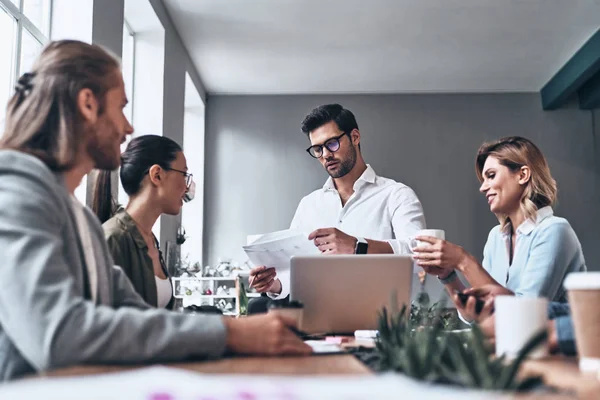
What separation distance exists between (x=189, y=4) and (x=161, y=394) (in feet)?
15.2

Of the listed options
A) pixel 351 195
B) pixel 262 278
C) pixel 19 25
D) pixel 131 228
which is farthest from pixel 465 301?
pixel 19 25

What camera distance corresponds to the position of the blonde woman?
6.94 feet

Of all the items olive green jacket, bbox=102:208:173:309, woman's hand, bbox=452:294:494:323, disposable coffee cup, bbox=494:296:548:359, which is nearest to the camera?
disposable coffee cup, bbox=494:296:548:359

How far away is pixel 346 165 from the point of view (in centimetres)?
315

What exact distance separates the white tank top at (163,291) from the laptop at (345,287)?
0.78 meters

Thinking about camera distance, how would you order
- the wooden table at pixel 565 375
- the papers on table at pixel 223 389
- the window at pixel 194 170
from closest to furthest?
1. the papers on table at pixel 223 389
2. the wooden table at pixel 565 375
3. the window at pixel 194 170

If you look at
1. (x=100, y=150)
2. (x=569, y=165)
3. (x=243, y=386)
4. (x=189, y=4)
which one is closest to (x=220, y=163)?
(x=189, y=4)

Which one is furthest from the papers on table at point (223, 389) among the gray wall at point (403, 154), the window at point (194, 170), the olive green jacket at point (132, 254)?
the gray wall at point (403, 154)

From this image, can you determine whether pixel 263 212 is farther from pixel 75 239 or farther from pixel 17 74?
pixel 75 239

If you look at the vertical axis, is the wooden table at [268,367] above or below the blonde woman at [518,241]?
below

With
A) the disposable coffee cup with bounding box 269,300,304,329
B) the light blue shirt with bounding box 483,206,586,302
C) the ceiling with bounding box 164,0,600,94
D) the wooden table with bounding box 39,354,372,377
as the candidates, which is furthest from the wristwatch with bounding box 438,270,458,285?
the ceiling with bounding box 164,0,600,94

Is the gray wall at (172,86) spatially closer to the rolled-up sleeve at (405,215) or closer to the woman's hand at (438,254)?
the rolled-up sleeve at (405,215)

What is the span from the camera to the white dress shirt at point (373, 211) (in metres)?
3.00

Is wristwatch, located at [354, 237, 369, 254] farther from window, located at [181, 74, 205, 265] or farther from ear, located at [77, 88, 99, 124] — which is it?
window, located at [181, 74, 205, 265]
